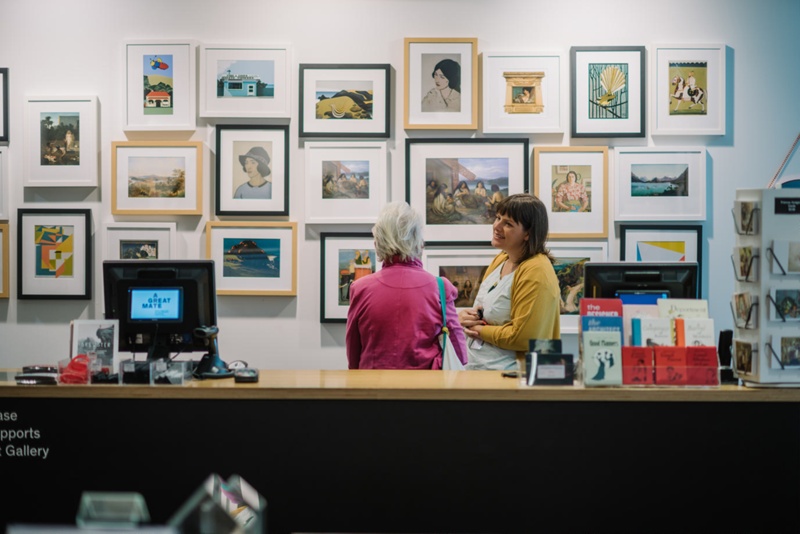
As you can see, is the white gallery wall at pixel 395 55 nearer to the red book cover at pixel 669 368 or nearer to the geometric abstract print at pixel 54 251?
the geometric abstract print at pixel 54 251

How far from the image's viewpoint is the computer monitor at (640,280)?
298cm

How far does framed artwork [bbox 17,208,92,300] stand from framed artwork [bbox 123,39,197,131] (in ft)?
2.15

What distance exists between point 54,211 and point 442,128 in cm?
229

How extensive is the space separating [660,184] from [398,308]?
6.52 ft

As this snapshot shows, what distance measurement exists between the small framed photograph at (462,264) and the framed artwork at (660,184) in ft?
2.63

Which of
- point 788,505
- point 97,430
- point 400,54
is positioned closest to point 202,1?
point 400,54

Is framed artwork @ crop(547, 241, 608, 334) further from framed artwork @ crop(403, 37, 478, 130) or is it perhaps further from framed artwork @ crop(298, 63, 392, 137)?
framed artwork @ crop(298, 63, 392, 137)

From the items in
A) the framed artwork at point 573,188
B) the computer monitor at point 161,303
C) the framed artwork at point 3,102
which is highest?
the framed artwork at point 3,102

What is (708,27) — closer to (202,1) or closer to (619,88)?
(619,88)

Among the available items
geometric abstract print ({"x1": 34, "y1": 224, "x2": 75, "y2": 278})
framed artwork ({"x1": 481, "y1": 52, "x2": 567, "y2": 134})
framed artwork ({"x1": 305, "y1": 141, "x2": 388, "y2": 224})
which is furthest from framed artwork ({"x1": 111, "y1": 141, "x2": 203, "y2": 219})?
framed artwork ({"x1": 481, "y1": 52, "x2": 567, "y2": 134})

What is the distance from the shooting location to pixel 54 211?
4.39 meters

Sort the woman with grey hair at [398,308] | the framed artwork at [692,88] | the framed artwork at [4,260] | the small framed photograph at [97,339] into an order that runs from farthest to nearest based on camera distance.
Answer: the framed artwork at [4,260], the framed artwork at [692,88], the woman with grey hair at [398,308], the small framed photograph at [97,339]

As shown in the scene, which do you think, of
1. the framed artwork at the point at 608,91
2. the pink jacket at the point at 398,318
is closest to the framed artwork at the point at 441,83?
the framed artwork at the point at 608,91

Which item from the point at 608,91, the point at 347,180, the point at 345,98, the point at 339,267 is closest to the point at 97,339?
A: the point at 339,267
